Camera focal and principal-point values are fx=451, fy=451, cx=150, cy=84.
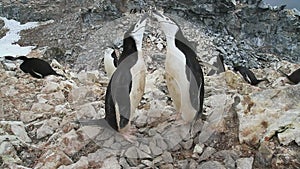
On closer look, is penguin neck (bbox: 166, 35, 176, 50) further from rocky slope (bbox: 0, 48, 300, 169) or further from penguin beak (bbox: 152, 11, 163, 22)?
rocky slope (bbox: 0, 48, 300, 169)

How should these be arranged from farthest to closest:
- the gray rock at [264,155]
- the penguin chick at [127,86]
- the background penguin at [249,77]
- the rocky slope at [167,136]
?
1. the background penguin at [249,77]
2. the penguin chick at [127,86]
3. the rocky slope at [167,136]
4. the gray rock at [264,155]

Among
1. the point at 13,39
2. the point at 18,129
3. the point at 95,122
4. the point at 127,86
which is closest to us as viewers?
the point at 127,86

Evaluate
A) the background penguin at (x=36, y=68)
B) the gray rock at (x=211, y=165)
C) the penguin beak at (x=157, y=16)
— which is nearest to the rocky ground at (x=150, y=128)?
the gray rock at (x=211, y=165)

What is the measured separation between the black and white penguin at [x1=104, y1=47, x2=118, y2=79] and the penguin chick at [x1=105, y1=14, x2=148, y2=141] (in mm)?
1969

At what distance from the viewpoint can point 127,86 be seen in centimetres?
279

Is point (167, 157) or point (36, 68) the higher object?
point (167, 157)

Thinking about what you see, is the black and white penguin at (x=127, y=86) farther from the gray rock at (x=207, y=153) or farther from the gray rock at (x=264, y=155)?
the gray rock at (x=264, y=155)

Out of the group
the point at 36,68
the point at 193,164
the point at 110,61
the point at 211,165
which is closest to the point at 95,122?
the point at 193,164

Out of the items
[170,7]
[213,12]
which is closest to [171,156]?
[170,7]

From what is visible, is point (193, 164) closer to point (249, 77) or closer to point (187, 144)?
point (187, 144)

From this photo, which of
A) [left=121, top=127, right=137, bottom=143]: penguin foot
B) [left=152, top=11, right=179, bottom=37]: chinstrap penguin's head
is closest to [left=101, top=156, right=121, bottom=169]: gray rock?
[left=121, top=127, right=137, bottom=143]: penguin foot

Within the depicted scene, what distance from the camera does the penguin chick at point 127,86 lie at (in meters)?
2.79

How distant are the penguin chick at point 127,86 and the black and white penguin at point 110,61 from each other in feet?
6.46

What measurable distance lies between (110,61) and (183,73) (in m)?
2.41
